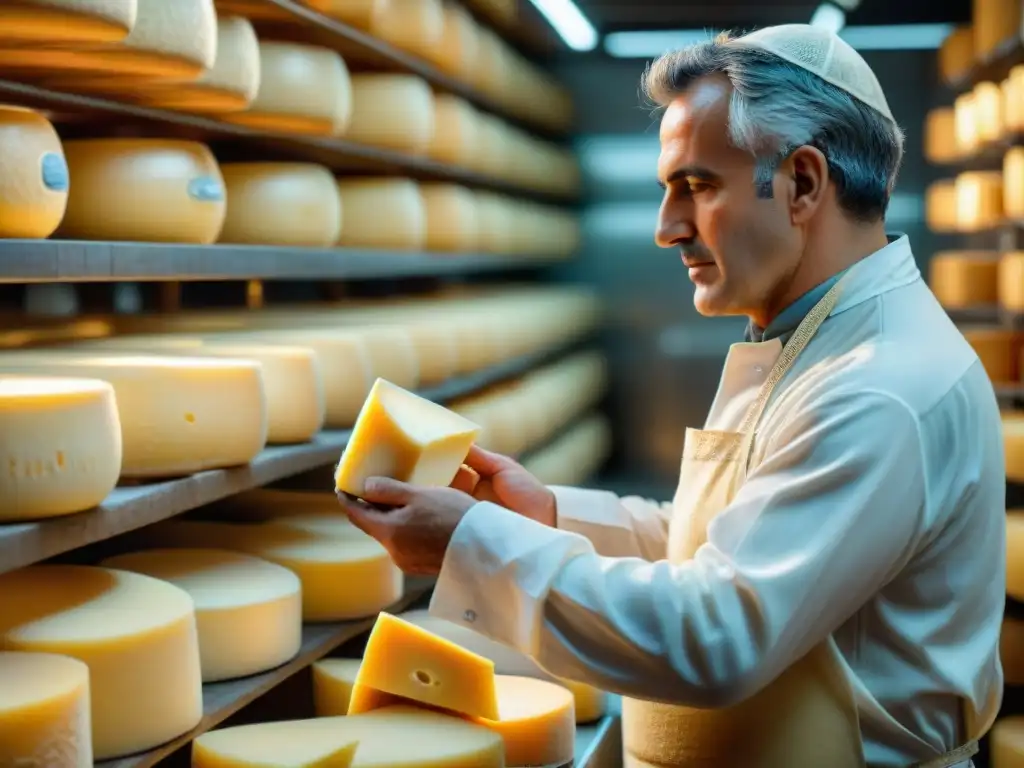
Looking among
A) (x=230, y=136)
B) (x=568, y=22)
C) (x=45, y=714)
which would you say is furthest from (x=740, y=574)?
(x=568, y=22)

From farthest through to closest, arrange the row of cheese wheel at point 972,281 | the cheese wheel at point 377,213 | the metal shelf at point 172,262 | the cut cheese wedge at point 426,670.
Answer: the row of cheese wheel at point 972,281 → the cheese wheel at point 377,213 → the cut cheese wedge at point 426,670 → the metal shelf at point 172,262

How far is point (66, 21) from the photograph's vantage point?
4.83ft

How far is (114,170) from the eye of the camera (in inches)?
76.9

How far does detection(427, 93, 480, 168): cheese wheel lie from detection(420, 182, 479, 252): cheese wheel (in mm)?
106

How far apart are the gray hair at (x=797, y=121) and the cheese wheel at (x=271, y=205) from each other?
3.52 ft

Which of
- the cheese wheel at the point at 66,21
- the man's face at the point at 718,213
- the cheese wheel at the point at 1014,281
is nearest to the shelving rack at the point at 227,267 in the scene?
the cheese wheel at the point at 66,21

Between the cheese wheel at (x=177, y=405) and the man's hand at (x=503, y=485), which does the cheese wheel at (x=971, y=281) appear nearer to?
the man's hand at (x=503, y=485)

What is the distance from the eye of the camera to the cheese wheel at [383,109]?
3156 millimetres

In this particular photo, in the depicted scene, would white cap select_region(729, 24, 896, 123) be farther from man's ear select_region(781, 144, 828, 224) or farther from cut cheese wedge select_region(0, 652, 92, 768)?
cut cheese wedge select_region(0, 652, 92, 768)

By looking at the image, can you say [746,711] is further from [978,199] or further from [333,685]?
[978,199]

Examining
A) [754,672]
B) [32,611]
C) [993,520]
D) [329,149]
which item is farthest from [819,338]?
[329,149]

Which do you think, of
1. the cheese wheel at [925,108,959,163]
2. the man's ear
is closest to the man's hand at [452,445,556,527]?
the man's ear

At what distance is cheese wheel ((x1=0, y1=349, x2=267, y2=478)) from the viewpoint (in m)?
1.68

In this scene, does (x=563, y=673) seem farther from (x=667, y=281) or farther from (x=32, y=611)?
(x=667, y=281)
